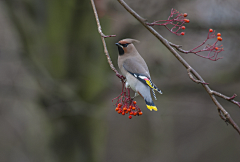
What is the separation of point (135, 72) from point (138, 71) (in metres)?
0.04

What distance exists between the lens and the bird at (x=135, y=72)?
9.20 ft

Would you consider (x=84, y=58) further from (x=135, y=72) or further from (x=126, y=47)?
(x=135, y=72)

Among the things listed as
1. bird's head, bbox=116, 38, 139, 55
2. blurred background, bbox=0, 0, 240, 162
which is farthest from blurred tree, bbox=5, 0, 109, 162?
bird's head, bbox=116, 38, 139, 55

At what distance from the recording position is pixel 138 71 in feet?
9.83

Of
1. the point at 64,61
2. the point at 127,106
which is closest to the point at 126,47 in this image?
the point at 127,106

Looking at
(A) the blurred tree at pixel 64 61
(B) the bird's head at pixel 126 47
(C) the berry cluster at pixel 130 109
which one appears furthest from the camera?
(A) the blurred tree at pixel 64 61

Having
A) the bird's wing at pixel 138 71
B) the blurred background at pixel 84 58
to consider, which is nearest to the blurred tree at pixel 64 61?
the blurred background at pixel 84 58

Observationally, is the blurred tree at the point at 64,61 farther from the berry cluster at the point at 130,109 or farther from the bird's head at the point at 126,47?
the berry cluster at the point at 130,109

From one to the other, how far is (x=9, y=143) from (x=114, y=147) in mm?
2810

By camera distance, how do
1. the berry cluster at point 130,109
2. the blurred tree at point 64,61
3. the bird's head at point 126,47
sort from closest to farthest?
the berry cluster at point 130,109 → the bird's head at point 126,47 → the blurred tree at point 64,61

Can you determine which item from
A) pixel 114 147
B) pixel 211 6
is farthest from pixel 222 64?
pixel 114 147

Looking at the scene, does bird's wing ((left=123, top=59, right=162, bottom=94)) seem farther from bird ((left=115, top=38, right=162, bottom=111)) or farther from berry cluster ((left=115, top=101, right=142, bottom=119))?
berry cluster ((left=115, top=101, right=142, bottom=119))

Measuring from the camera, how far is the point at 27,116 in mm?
6934

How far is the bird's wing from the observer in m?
2.85
